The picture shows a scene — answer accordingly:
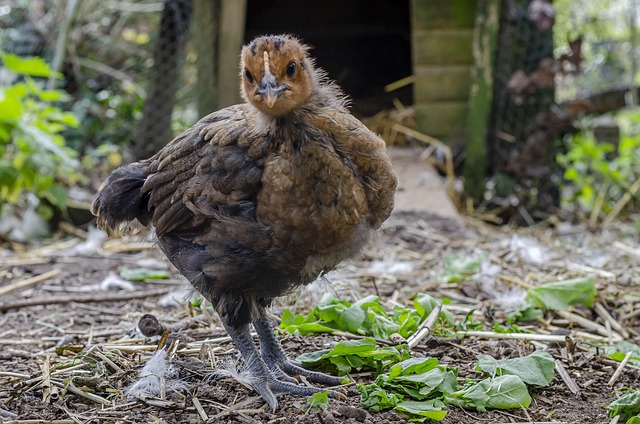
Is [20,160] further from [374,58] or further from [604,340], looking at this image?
[374,58]

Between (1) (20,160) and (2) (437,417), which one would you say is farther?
(1) (20,160)

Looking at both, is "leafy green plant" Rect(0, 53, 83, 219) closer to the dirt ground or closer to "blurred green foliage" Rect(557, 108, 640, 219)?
the dirt ground

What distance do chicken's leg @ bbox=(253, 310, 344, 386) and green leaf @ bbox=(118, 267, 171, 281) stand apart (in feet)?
5.86

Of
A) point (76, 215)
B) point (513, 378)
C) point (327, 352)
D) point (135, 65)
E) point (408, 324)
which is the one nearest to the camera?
point (513, 378)

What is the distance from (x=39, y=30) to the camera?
8.72 metres

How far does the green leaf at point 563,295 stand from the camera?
367 cm

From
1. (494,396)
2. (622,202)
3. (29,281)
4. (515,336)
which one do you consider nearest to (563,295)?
(515,336)

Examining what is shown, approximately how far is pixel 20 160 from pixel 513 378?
4.54 meters

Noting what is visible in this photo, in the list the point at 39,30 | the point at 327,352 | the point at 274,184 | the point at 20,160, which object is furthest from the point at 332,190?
the point at 39,30

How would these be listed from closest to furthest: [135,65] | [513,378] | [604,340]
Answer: [513,378], [604,340], [135,65]

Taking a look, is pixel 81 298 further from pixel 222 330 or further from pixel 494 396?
pixel 494 396

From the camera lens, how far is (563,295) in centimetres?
371

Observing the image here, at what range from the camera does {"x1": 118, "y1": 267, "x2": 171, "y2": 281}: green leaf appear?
462cm

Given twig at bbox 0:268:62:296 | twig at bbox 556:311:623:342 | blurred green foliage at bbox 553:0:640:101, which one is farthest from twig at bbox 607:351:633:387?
blurred green foliage at bbox 553:0:640:101
